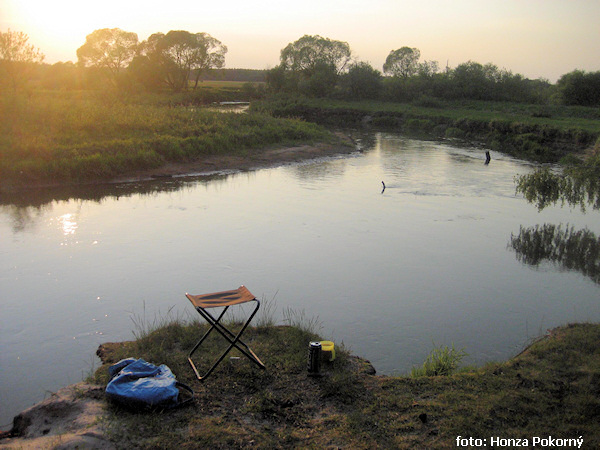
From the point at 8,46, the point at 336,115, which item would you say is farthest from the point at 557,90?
the point at 8,46

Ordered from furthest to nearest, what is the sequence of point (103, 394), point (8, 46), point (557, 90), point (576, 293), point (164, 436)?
1. point (557, 90)
2. point (8, 46)
3. point (576, 293)
4. point (103, 394)
5. point (164, 436)

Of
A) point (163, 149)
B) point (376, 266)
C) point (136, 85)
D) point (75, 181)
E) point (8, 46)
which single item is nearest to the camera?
point (376, 266)

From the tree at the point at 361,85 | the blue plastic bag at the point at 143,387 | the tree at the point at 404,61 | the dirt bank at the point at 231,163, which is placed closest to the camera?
the blue plastic bag at the point at 143,387

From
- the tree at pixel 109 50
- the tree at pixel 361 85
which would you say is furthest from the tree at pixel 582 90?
the tree at pixel 109 50

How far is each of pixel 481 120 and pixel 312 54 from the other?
39591 millimetres

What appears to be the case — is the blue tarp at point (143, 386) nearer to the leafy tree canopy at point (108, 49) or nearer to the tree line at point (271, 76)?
the tree line at point (271, 76)

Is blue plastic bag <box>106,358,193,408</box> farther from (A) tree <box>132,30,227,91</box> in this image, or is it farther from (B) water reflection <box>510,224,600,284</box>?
(A) tree <box>132,30,227,91</box>

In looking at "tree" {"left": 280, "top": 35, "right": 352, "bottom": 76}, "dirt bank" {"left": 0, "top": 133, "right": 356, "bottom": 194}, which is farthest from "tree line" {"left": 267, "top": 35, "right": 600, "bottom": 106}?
"dirt bank" {"left": 0, "top": 133, "right": 356, "bottom": 194}

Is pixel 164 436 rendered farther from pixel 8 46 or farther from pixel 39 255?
pixel 8 46

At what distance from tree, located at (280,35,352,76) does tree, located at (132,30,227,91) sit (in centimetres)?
1103

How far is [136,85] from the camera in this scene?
167ft

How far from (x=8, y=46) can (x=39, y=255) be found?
2078cm

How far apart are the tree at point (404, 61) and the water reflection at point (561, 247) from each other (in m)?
69.9

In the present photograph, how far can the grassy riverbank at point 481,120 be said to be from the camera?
2630 cm
